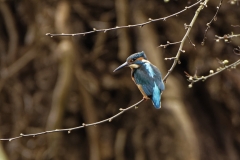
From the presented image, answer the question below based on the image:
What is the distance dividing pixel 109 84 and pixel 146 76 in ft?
11.6

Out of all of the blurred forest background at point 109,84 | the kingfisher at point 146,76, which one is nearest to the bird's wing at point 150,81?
the kingfisher at point 146,76

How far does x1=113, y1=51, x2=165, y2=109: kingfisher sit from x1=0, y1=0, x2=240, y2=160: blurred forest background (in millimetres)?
2408

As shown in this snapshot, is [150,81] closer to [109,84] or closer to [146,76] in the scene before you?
[146,76]

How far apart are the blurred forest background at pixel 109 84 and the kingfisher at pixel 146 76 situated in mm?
2408

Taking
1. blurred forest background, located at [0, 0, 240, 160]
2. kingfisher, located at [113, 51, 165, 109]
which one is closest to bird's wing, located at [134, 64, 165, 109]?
kingfisher, located at [113, 51, 165, 109]

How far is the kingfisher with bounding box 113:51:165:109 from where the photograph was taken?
8.29 feet

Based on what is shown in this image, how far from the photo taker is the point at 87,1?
598 cm

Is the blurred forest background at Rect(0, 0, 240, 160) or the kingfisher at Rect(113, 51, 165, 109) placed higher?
the blurred forest background at Rect(0, 0, 240, 160)

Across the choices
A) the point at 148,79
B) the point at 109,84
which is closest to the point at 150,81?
the point at 148,79

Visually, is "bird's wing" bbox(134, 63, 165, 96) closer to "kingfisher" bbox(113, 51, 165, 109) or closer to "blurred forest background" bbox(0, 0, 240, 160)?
"kingfisher" bbox(113, 51, 165, 109)

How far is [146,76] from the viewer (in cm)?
261

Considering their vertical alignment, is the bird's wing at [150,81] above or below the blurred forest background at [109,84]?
below

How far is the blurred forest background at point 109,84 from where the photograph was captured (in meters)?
5.28

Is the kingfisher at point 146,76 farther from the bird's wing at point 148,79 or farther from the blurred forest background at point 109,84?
the blurred forest background at point 109,84
